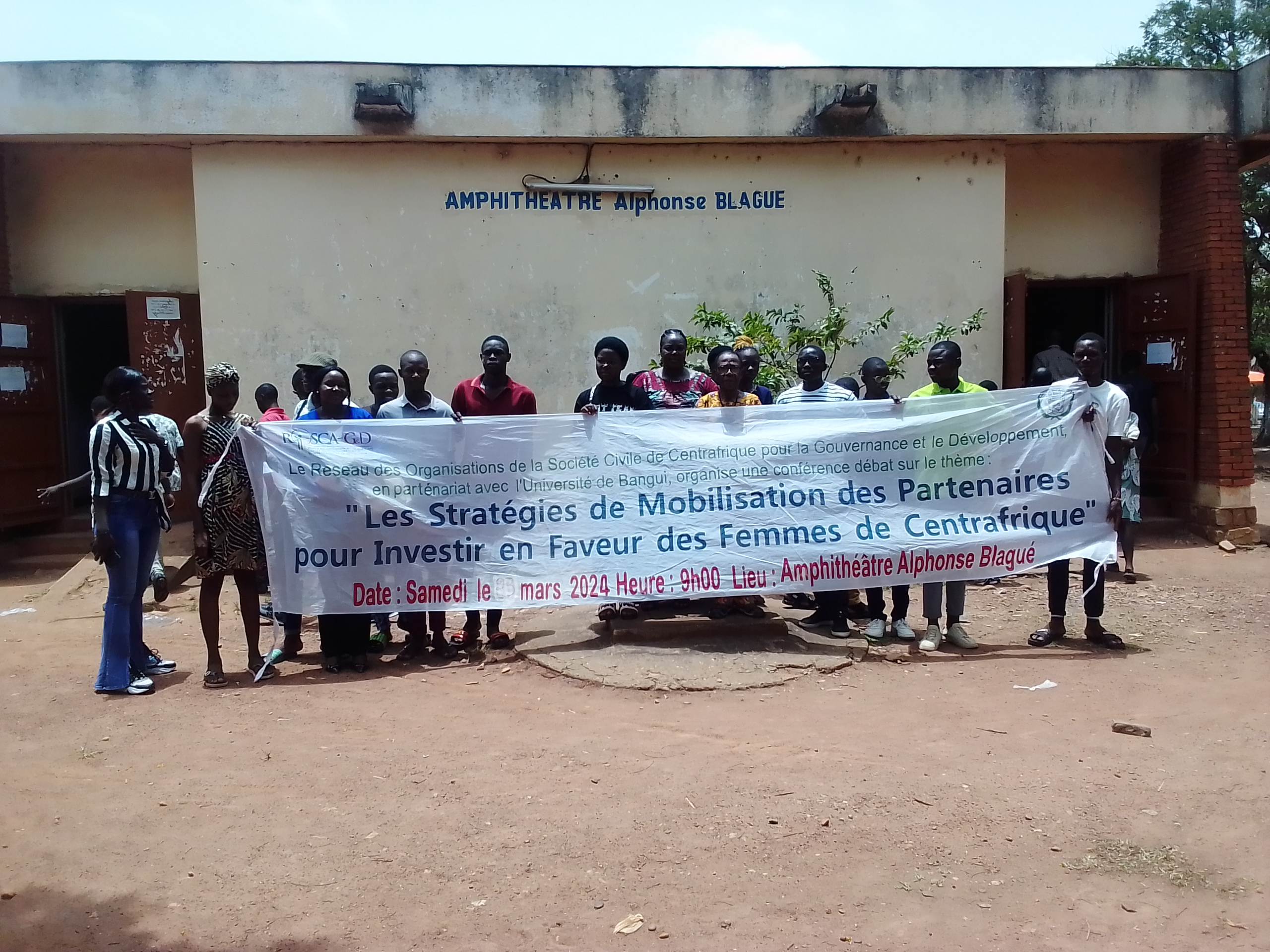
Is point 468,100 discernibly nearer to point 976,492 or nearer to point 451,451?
point 451,451

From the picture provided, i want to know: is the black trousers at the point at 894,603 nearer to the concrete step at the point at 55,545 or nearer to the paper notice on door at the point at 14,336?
the concrete step at the point at 55,545

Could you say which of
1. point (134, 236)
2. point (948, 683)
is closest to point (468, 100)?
point (134, 236)

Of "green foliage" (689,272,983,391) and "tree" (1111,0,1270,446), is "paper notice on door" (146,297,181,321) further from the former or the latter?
"tree" (1111,0,1270,446)

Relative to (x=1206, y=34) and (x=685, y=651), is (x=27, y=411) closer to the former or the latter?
(x=685, y=651)

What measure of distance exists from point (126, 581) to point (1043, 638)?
491 cm

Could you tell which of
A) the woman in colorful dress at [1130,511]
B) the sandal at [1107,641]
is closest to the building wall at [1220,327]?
the woman in colorful dress at [1130,511]

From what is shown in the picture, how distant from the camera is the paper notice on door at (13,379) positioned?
8422mm

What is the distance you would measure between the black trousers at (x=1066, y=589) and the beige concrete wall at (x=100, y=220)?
7684 mm

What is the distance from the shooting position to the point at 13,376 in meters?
8.55

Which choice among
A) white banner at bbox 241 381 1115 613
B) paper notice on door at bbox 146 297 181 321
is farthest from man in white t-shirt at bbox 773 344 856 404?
paper notice on door at bbox 146 297 181 321

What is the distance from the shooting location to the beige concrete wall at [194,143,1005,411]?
26.7 ft

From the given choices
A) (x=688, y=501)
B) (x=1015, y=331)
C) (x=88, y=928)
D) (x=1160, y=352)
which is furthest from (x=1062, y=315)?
(x=88, y=928)

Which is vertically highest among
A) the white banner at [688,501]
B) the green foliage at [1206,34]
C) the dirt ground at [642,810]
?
the green foliage at [1206,34]

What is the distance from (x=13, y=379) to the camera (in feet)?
28.0
